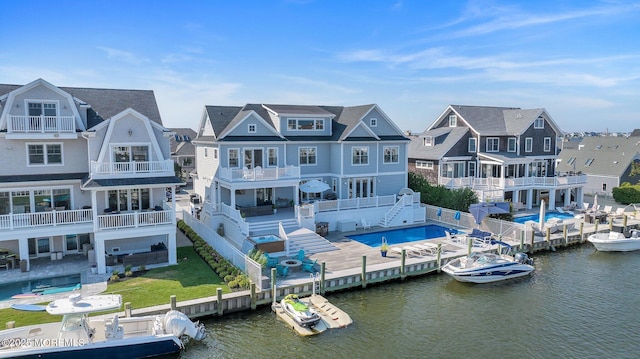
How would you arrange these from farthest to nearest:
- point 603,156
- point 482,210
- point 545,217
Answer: point 603,156, point 545,217, point 482,210

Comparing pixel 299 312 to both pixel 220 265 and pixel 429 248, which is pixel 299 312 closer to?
pixel 220 265

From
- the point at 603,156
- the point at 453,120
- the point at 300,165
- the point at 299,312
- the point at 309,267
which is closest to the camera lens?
the point at 299,312

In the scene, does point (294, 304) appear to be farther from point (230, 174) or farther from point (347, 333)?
point (230, 174)

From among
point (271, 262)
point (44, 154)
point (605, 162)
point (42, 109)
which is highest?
point (42, 109)

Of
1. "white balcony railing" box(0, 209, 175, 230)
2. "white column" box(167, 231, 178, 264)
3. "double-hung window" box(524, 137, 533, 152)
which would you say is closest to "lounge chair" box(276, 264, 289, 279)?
"white column" box(167, 231, 178, 264)

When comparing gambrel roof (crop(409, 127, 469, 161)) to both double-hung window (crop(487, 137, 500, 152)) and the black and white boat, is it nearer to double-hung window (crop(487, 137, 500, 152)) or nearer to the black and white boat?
double-hung window (crop(487, 137, 500, 152))

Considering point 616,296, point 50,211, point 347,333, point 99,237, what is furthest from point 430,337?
point 50,211

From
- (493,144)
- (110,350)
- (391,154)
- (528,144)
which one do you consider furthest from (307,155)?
(528,144)
